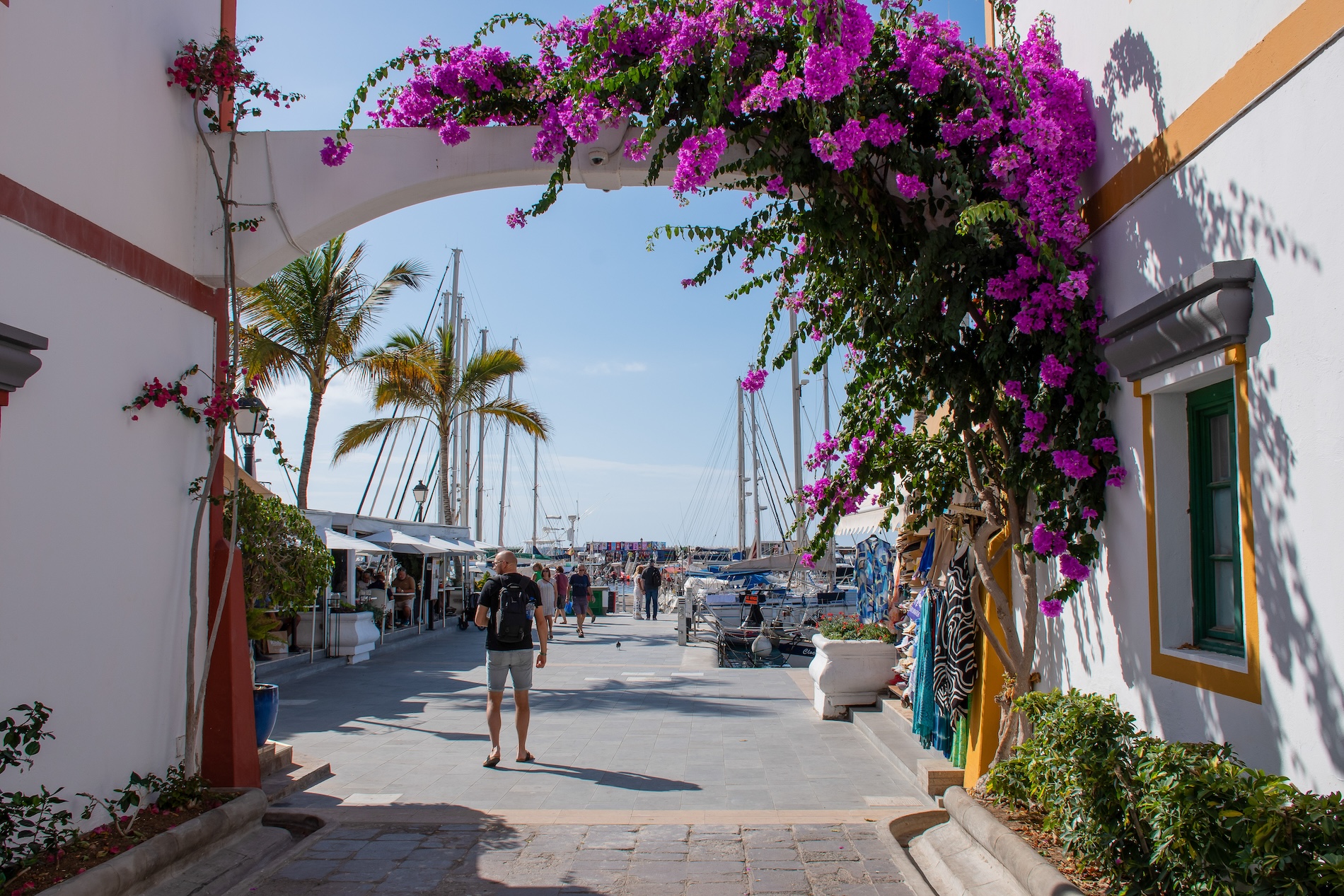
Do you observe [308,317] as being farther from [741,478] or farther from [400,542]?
[741,478]

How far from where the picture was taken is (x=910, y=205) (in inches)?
230

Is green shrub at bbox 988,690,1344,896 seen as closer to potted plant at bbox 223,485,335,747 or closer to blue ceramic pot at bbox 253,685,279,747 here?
potted plant at bbox 223,485,335,747

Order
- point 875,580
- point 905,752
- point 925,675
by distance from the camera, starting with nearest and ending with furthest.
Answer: point 925,675 → point 905,752 → point 875,580

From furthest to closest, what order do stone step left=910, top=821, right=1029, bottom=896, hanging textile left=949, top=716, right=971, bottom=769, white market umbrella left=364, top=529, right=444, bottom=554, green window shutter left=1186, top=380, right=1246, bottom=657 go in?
1. white market umbrella left=364, top=529, right=444, bottom=554
2. hanging textile left=949, top=716, right=971, bottom=769
3. stone step left=910, top=821, right=1029, bottom=896
4. green window shutter left=1186, top=380, right=1246, bottom=657

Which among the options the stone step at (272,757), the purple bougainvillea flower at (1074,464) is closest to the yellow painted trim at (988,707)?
the purple bougainvillea flower at (1074,464)

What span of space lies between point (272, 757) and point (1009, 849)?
533cm

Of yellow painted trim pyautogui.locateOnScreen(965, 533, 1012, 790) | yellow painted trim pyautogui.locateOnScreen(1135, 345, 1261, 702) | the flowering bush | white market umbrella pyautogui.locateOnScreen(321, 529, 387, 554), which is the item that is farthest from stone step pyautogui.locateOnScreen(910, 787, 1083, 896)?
white market umbrella pyautogui.locateOnScreen(321, 529, 387, 554)

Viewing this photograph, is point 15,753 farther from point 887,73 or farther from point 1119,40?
point 1119,40

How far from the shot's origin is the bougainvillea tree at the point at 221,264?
19.7 ft

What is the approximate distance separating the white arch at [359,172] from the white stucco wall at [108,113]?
42 cm

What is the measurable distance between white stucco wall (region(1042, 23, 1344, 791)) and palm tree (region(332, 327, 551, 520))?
18369 millimetres

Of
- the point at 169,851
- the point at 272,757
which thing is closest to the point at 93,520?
the point at 169,851

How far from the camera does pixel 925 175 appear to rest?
562 cm

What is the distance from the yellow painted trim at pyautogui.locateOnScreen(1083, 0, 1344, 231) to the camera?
139 inches
